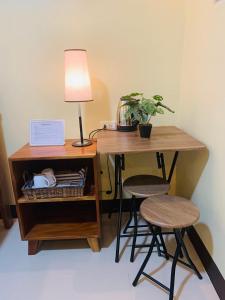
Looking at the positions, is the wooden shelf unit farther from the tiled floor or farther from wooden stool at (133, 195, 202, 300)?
wooden stool at (133, 195, 202, 300)

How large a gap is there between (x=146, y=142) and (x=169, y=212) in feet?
1.53

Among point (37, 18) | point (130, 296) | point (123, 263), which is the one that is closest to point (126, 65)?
point (37, 18)

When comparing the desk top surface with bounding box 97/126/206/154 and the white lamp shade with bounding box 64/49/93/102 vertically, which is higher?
the white lamp shade with bounding box 64/49/93/102

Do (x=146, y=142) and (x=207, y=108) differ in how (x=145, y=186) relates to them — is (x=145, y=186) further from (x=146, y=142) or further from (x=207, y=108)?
(x=207, y=108)

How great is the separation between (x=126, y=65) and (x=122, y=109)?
0.38 metres

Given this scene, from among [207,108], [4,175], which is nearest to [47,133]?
[4,175]

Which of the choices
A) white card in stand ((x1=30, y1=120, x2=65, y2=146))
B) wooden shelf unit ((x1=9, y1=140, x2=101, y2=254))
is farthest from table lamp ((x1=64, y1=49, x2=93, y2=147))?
wooden shelf unit ((x1=9, y1=140, x2=101, y2=254))

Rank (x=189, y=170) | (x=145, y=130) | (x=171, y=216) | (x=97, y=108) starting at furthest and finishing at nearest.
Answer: (x=97, y=108), (x=189, y=170), (x=145, y=130), (x=171, y=216)

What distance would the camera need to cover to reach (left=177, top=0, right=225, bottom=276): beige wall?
130cm

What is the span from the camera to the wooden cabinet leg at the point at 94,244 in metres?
1.72

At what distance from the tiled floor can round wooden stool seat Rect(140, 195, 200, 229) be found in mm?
497

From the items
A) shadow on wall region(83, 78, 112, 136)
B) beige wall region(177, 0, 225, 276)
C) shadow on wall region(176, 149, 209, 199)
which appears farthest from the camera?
shadow on wall region(83, 78, 112, 136)

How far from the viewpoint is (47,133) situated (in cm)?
177

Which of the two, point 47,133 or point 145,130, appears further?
point 47,133
